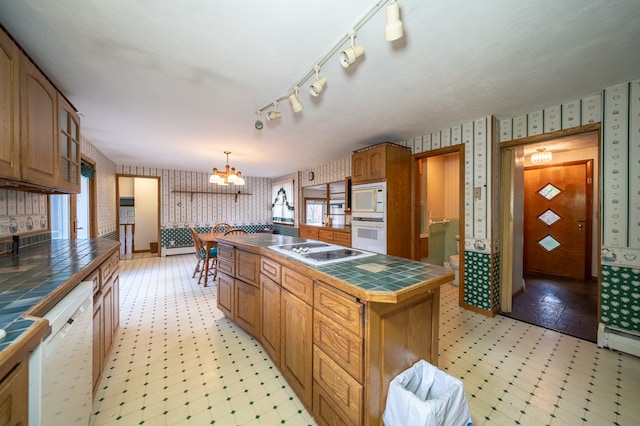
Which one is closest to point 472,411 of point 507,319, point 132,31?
point 507,319

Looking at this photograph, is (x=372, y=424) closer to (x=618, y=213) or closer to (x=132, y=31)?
(x=132, y=31)

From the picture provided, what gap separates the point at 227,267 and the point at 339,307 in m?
1.62

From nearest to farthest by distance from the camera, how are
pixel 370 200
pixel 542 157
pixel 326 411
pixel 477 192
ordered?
pixel 326 411 < pixel 477 192 < pixel 370 200 < pixel 542 157

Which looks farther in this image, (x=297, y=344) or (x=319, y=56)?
(x=319, y=56)

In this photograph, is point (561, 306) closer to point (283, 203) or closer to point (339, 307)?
point (339, 307)

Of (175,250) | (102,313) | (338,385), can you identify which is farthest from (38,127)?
(175,250)

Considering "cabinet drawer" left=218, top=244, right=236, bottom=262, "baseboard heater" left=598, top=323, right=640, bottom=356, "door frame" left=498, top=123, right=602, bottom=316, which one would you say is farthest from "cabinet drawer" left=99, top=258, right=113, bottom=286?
"baseboard heater" left=598, top=323, right=640, bottom=356

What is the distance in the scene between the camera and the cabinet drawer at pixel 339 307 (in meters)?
1.08

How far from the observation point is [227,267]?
2.39 meters

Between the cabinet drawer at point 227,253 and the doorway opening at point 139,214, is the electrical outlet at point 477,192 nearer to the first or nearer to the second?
the cabinet drawer at point 227,253

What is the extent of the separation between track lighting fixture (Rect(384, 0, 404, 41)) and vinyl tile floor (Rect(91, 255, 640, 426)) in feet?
6.95

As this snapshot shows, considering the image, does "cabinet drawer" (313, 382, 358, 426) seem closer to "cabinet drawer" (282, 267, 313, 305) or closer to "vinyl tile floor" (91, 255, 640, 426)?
"vinyl tile floor" (91, 255, 640, 426)

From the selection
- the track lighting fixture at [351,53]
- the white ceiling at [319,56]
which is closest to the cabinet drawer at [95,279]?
the white ceiling at [319,56]

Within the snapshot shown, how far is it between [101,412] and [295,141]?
130 inches
